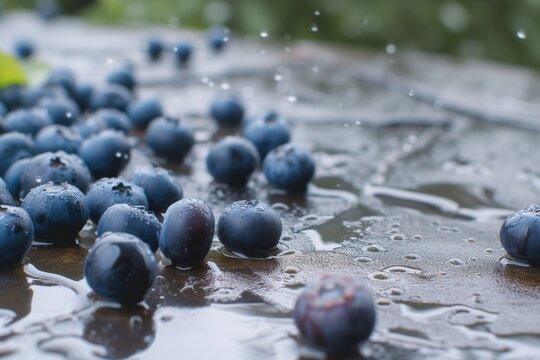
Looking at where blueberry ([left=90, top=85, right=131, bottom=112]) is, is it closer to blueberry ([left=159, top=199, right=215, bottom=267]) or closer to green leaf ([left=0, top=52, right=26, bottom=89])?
green leaf ([left=0, top=52, right=26, bottom=89])

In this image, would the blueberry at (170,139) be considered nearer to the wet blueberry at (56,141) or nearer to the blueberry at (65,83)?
the wet blueberry at (56,141)

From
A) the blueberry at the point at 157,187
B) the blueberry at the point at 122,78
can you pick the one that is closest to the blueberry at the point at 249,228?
the blueberry at the point at 157,187

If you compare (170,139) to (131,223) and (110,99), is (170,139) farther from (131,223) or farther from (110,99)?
(131,223)

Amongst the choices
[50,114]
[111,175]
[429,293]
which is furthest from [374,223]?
[50,114]

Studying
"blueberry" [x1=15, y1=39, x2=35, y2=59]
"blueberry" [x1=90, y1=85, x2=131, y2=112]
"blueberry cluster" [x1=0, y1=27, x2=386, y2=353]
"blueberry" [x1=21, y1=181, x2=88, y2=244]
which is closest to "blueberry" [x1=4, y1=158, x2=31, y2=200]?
"blueberry cluster" [x1=0, y1=27, x2=386, y2=353]

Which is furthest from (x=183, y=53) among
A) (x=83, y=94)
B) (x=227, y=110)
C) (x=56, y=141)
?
(x=56, y=141)

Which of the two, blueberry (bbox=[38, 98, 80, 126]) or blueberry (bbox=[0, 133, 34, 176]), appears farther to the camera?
blueberry (bbox=[38, 98, 80, 126])
